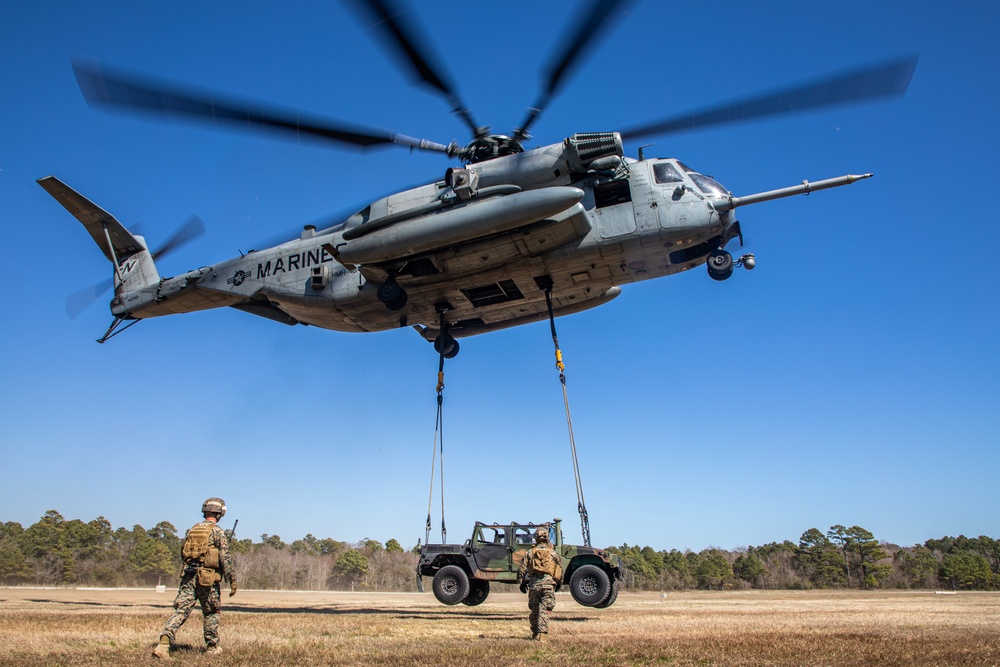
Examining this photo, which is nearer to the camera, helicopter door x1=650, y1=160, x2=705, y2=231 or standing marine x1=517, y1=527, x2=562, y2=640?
standing marine x1=517, y1=527, x2=562, y2=640

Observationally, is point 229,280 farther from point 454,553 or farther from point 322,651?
point 322,651

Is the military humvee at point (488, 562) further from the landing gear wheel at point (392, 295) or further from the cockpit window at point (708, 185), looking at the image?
the cockpit window at point (708, 185)

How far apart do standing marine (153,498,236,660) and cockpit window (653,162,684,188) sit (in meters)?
10.6

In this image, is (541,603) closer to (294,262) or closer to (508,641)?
(508,641)

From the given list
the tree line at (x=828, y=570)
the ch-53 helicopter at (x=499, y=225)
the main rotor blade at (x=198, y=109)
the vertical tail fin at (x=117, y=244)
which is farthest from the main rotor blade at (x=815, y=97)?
the tree line at (x=828, y=570)

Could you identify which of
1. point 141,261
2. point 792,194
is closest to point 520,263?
point 792,194

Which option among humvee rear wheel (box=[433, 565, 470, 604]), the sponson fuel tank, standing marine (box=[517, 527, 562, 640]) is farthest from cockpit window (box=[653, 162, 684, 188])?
humvee rear wheel (box=[433, 565, 470, 604])

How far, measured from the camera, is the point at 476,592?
479 inches

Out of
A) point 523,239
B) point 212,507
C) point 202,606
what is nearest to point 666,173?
point 523,239

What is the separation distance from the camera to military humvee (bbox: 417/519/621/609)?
11.1 m

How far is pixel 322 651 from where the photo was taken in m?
6.13

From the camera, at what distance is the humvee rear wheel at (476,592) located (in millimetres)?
12016

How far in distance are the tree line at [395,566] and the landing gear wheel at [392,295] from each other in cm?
3616

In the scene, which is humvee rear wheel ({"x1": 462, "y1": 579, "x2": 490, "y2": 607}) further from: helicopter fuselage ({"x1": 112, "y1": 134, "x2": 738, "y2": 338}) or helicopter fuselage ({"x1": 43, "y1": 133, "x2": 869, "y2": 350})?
helicopter fuselage ({"x1": 112, "y1": 134, "x2": 738, "y2": 338})
